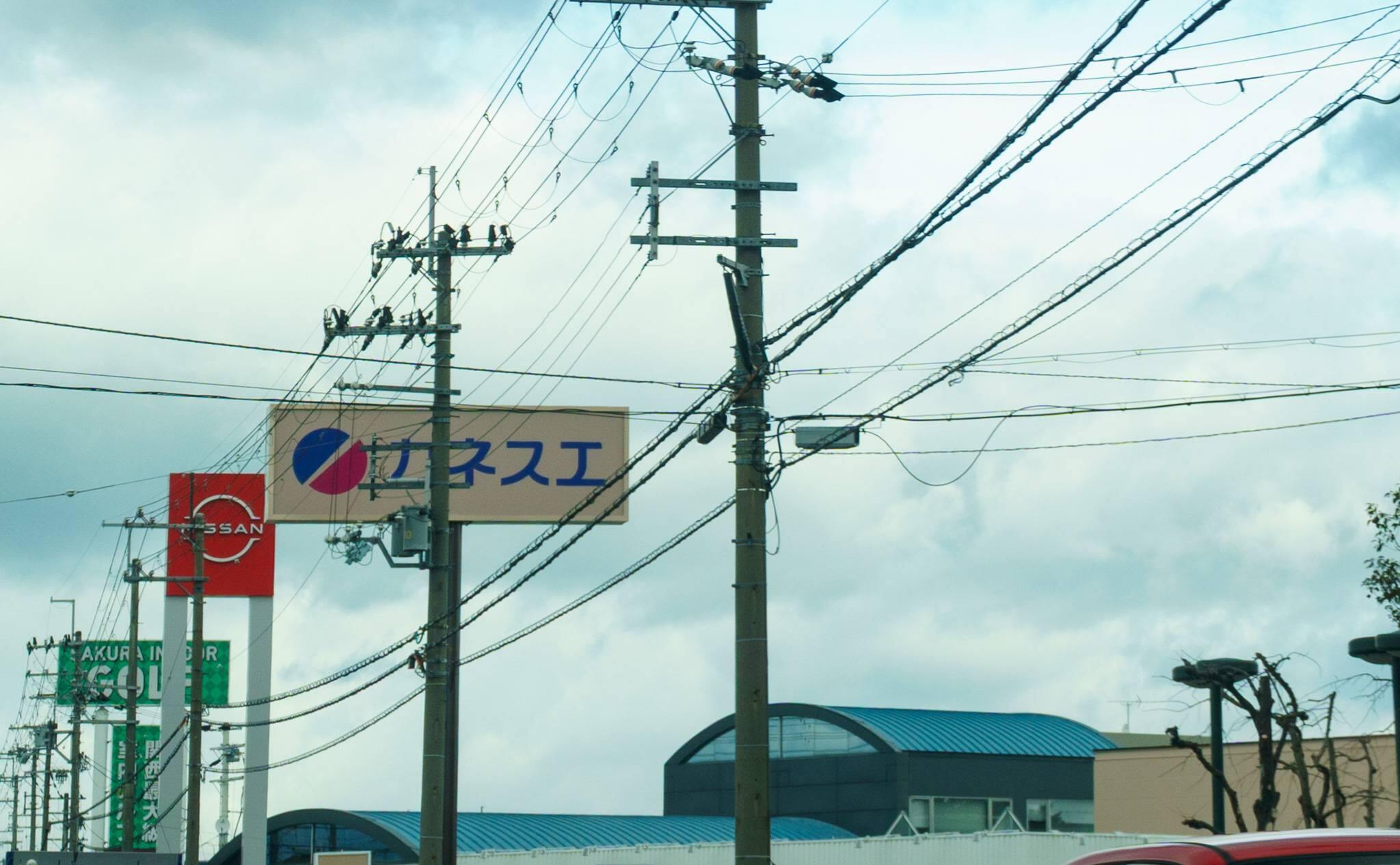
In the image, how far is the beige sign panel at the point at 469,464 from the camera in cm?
5022

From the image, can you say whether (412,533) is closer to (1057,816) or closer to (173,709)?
(1057,816)

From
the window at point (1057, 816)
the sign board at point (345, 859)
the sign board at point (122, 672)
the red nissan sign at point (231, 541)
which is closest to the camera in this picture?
the sign board at point (345, 859)

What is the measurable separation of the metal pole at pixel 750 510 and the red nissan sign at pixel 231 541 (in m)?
42.1

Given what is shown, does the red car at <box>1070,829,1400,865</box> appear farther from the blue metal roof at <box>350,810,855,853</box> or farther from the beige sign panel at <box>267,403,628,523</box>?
the beige sign panel at <box>267,403,628,523</box>

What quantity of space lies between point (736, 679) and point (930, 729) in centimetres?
3524

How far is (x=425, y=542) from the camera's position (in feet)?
90.5

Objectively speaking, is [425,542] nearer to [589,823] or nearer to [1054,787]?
[589,823]

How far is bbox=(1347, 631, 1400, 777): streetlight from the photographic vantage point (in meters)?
15.5

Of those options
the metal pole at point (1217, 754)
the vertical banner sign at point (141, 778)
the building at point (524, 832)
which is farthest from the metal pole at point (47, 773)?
the metal pole at point (1217, 754)

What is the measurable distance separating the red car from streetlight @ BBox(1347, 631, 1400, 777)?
8467 millimetres

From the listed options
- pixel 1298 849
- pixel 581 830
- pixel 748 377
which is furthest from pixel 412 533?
pixel 581 830

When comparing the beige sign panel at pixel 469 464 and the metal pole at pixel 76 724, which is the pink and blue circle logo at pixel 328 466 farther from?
the metal pole at pixel 76 724

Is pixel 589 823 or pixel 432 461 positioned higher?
pixel 432 461

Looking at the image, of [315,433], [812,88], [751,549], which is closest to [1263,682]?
[751,549]
